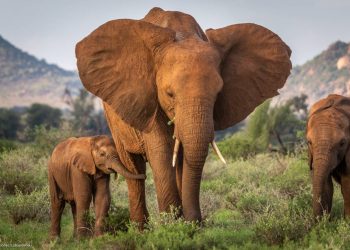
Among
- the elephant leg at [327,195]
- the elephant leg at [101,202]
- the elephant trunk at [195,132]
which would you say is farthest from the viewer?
the elephant leg at [101,202]

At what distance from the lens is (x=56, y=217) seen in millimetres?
8438

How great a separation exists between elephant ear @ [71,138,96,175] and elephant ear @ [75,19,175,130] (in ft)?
5.70

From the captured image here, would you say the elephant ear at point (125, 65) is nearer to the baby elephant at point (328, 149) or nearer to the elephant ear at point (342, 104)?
the baby elephant at point (328, 149)

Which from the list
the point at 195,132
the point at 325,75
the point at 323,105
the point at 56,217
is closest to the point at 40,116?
the point at 56,217

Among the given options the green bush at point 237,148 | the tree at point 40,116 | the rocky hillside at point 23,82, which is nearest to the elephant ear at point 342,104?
the green bush at point 237,148

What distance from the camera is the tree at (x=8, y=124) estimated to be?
52.8 m

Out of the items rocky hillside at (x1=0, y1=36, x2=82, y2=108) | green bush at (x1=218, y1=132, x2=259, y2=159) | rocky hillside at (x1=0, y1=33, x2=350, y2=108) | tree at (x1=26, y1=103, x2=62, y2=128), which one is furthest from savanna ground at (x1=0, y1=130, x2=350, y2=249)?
rocky hillside at (x1=0, y1=36, x2=82, y2=108)

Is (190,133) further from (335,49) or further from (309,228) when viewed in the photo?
(335,49)

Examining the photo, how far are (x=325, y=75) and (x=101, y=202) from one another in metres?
108

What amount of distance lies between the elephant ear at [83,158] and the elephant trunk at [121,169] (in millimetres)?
318

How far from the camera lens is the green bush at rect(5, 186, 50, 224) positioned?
9.51 meters

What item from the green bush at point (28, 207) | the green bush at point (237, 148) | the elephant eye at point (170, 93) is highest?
the elephant eye at point (170, 93)

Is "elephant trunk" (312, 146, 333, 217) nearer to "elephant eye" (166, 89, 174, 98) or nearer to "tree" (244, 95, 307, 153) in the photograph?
"elephant eye" (166, 89, 174, 98)

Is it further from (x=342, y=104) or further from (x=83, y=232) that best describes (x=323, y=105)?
(x=83, y=232)
